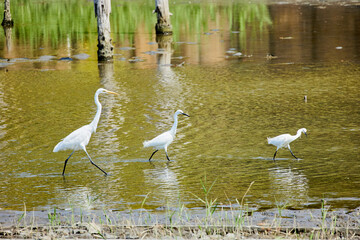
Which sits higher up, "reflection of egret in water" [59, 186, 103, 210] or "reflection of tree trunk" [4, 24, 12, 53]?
"reflection of tree trunk" [4, 24, 12, 53]

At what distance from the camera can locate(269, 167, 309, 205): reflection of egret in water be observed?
7102 mm

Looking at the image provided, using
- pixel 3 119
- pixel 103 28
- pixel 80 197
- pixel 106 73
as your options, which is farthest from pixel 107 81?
pixel 80 197

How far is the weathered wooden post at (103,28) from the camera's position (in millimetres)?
19312

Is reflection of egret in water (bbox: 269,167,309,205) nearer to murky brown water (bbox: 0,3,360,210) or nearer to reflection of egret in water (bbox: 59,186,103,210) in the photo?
murky brown water (bbox: 0,3,360,210)

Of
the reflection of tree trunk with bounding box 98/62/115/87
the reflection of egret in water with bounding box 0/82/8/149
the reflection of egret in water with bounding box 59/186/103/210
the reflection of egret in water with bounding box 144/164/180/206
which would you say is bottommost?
the reflection of egret in water with bounding box 59/186/103/210

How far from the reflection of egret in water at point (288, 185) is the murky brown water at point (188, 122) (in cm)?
1

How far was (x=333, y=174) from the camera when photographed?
8.03 m

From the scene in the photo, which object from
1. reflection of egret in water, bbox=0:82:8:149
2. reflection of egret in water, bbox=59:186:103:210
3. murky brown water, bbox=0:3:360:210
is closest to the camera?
reflection of egret in water, bbox=59:186:103:210

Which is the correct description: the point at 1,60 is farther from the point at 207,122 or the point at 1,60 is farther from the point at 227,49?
the point at 207,122

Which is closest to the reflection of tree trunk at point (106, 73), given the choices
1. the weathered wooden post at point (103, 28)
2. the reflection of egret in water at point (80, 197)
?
the weathered wooden post at point (103, 28)

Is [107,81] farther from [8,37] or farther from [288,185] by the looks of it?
[8,37]

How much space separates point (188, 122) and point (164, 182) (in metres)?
3.71

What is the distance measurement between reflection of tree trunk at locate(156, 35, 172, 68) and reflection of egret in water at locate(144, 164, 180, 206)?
1069cm

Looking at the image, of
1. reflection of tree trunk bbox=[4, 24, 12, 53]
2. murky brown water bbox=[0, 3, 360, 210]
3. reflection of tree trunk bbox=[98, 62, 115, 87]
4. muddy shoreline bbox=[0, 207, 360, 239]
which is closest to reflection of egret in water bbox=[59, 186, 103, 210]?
murky brown water bbox=[0, 3, 360, 210]
